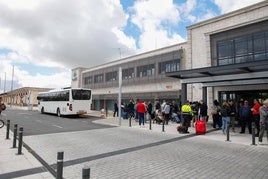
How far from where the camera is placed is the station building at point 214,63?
15.0m

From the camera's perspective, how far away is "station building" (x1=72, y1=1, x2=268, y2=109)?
49.3 feet

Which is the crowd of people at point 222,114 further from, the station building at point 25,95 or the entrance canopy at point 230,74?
the station building at point 25,95

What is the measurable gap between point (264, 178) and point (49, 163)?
5.69 meters

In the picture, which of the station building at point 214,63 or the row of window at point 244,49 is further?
the row of window at point 244,49

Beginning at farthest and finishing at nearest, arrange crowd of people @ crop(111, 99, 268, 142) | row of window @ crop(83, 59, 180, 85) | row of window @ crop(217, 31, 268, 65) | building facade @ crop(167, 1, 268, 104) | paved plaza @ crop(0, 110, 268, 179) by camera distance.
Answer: row of window @ crop(83, 59, 180, 85)
row of window @ crop(217, 31, 268, 65)
building facade @ crop(167, 1, 268, 104)
crowd of people @ crop(111, 99, 268, 142)
paved plaza @ crop(0, 110, 268, 179)

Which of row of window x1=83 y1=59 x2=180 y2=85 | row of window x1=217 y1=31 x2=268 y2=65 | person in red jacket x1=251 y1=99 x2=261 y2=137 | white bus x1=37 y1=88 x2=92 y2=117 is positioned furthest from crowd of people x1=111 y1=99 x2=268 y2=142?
row of window x1=83 y1=59 x2=180 y2=85

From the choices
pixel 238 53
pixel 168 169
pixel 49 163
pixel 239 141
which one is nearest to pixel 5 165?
pixel 49 163

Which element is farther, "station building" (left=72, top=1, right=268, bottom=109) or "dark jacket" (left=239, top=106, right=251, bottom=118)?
"station building" (left=72, top=1, right=268, bottom=109)

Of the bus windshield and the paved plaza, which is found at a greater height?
the bus windshield

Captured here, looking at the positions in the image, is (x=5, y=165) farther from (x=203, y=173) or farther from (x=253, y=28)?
(x=253, y=28)

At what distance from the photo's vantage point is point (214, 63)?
66.1 feet

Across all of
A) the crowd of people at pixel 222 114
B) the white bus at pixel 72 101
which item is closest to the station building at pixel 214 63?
the crowd of people at pixel 222 114

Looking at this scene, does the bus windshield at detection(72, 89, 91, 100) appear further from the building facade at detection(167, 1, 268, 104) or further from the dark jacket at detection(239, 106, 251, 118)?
the dark jacket at detection(239, 106, 251, 118)

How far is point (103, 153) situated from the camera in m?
7.97
